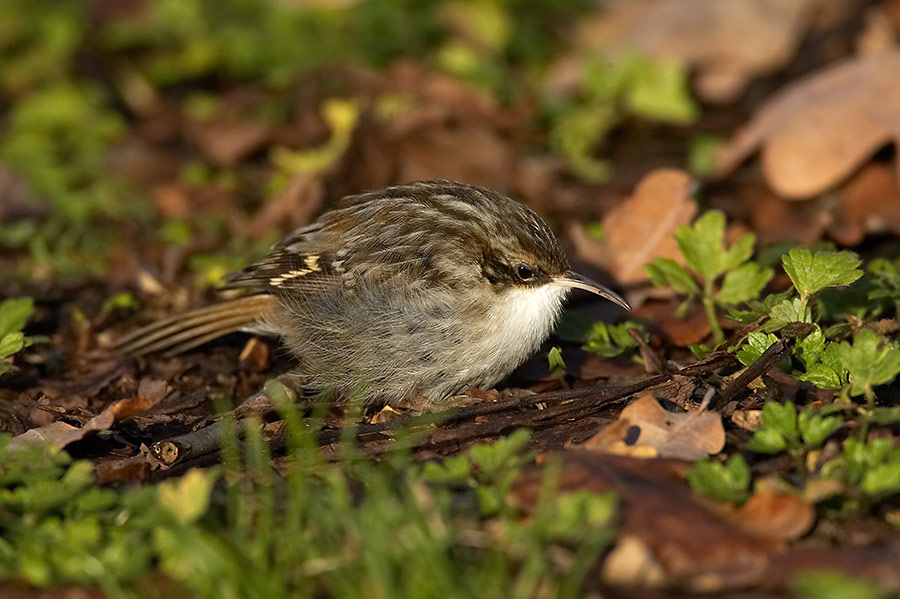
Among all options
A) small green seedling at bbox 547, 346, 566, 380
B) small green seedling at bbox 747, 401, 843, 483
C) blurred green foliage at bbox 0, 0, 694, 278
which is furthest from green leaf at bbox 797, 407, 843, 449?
blurred green foliage at bbox 0, 0, 694, 278

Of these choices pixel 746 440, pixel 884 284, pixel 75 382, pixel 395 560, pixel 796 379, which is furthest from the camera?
pixel 75 382

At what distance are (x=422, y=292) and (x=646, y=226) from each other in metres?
1.85

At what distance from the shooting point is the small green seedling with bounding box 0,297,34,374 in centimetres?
536

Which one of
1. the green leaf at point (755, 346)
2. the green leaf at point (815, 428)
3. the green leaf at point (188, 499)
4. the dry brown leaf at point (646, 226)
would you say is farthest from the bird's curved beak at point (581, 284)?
the green leaf at point (188, 499)

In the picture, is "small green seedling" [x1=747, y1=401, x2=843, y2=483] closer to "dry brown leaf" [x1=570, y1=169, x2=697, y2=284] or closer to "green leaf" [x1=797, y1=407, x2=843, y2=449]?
"green leaf" [x1=797, y1=407, x2=843, y2=449]

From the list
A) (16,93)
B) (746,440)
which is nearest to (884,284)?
(746,440)

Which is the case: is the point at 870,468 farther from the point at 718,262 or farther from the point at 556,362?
the point at 718,262

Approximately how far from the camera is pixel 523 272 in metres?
5.66

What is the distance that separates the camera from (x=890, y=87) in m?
7.73

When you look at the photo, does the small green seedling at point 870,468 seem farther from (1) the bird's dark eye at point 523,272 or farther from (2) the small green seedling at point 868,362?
(1) the bird's dark eye at point 523,272

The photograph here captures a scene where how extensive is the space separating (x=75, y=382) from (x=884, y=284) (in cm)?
458

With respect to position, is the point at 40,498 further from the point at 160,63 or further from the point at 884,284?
the point at 160,63

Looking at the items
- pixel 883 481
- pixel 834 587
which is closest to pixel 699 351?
pixel 883 481

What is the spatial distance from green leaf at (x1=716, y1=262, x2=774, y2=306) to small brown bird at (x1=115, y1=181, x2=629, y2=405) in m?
0.61
